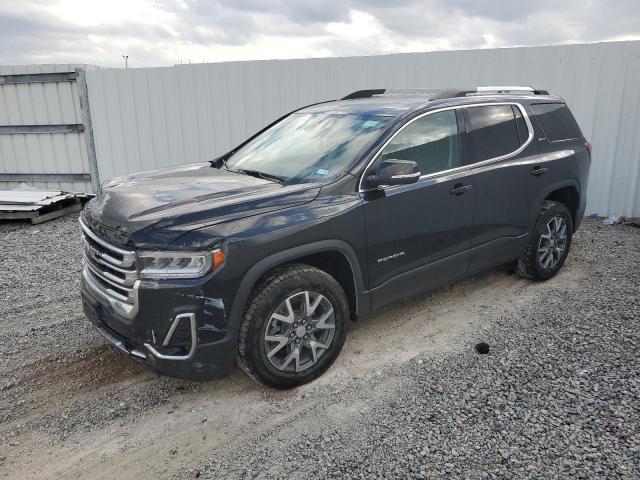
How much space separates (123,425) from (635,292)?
4535 mm

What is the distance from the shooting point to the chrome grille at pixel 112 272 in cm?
293

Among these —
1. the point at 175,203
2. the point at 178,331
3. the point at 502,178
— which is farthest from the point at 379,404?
the point at 502,178

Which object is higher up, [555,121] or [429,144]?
[555,121]

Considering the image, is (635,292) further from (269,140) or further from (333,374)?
(269,140)

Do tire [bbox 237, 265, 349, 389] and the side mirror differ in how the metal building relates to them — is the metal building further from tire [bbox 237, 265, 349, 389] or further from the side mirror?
tire [bbox 237, 265, 349, 389]

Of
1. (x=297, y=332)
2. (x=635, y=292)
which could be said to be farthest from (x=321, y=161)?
(x=635, y=292)

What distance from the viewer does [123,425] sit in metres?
3.10

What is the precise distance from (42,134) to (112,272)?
780 centimetres

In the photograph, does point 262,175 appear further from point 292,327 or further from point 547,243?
point 547,243

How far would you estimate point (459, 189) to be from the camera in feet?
13.2

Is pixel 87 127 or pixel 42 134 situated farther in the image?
pixel 42 134

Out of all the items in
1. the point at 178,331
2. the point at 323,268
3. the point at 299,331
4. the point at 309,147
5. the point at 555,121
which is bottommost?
the point at 299,331

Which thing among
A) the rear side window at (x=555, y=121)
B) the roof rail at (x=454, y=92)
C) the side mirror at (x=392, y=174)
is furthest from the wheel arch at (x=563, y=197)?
the side mirror at (x=392, y=174)

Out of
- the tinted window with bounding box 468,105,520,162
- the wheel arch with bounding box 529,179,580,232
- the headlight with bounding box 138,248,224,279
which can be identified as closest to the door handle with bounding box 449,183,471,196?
the tinted window with bounding box 468,105,520,162
